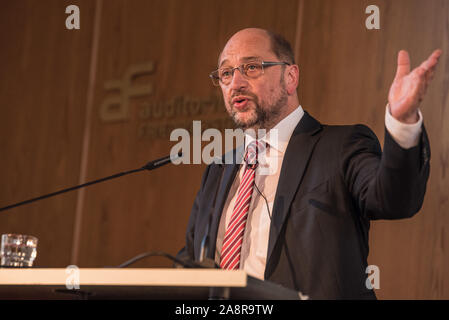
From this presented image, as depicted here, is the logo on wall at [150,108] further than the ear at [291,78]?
Yes

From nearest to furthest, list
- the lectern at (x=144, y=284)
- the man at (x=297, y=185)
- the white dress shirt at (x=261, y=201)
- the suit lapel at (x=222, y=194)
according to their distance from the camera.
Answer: the lectern at (x=144, y=284)
the man at (x=297, y=185)
the white dress shirt at (x=261, y=201)
the suit lapel at (x=222, y=194)

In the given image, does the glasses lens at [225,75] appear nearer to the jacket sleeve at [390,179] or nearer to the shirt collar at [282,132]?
the shirt collar at [282,132]

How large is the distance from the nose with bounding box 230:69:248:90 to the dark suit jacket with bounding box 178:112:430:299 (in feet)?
0.99

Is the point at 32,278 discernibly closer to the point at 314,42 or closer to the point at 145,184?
the point at 314,42

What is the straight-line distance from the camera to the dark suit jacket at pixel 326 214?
1.82m

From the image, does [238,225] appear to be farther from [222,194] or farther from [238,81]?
[238,81]

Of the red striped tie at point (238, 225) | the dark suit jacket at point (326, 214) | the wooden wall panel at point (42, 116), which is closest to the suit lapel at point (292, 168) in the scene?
the dark suit jacket at point (326, 214)

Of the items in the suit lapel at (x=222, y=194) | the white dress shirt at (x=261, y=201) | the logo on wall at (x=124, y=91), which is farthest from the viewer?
the logo on wall at (x=124, y=91)

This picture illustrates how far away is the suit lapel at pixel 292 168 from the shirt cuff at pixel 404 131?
545 mm

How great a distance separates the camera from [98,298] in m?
1.51

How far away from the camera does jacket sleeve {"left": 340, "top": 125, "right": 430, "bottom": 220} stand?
1492 mm

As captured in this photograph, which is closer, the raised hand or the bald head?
the raised hand

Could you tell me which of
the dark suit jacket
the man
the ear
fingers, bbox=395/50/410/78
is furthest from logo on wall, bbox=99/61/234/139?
fingers, bbox=395/50/410/78

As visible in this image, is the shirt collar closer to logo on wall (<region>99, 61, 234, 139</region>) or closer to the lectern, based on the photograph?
the lectern
